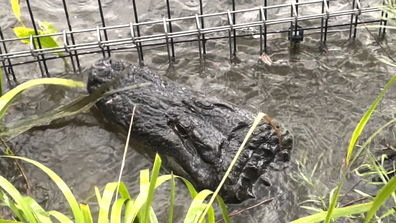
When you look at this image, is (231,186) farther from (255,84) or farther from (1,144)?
(1,144)

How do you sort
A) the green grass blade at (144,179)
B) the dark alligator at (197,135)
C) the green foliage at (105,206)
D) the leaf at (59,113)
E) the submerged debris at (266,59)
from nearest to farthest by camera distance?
1. the green foliage at (105,206)
2. the green grass blade at (144,179)
3. the dark alligator at (197,135)
4. the leaf at (59,113)
5. the submerged debris at (266,59)

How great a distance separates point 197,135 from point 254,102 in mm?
421

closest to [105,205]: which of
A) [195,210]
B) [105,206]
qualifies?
[105,206]

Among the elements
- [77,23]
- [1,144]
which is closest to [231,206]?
[1,144]

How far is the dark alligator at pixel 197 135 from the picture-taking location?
1.73 m

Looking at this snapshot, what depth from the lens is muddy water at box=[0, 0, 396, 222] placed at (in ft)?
5.81

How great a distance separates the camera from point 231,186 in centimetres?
169

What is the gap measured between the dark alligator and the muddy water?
7cm

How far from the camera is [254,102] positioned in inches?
82.3

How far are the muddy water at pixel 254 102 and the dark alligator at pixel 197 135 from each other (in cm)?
7

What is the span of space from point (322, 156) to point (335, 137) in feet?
0.39

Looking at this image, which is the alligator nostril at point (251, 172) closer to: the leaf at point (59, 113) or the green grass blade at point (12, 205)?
the leaf at point (59, 113)

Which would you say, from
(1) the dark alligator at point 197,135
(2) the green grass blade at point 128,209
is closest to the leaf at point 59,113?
(1) the dark alligator at point 197,135

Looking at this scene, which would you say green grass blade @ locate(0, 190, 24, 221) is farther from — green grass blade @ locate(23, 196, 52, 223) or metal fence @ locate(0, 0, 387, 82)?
metal fence @ locate(0, 0, 387, 82)
